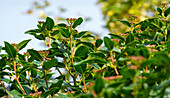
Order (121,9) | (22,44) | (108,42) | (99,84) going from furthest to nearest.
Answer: (121,9) < (22,44) < (108,42) < (99,84)

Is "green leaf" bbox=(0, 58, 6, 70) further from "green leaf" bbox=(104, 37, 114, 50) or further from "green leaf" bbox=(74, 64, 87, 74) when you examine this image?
"green leaf" bbox=(104, 37, 114, 50)

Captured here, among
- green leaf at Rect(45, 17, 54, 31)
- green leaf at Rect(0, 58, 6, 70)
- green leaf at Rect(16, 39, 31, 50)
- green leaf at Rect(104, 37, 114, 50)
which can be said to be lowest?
green leaf at Rect(0, 58, 6, 70)

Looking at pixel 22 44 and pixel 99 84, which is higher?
pixel 22 44

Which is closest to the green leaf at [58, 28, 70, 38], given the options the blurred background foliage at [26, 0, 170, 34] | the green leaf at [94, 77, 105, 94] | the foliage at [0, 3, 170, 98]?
the foliage at [0, 3, 170, 98]

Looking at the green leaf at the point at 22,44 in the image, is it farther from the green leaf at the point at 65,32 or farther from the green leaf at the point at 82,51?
the green leaf at the point at 82,51

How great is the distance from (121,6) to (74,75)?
12.1 metres

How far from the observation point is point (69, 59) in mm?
1806

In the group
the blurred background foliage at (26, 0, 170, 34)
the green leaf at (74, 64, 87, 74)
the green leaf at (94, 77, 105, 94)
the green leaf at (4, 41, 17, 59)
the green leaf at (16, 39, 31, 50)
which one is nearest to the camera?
the green leaf at (94, 77, 105, 94)

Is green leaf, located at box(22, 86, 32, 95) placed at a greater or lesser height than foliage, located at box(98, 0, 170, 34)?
lesser

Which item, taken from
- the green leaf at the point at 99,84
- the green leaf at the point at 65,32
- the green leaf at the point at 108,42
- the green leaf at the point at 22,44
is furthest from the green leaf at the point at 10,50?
the green leaf at the point at 99,84

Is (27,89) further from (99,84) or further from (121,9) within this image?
(121,9)

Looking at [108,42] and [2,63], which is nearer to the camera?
[108,42]

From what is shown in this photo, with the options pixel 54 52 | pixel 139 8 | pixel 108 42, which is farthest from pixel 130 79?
pixel 139 8

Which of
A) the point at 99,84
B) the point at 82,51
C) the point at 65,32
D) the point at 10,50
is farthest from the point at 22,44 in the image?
the point at 99,84
